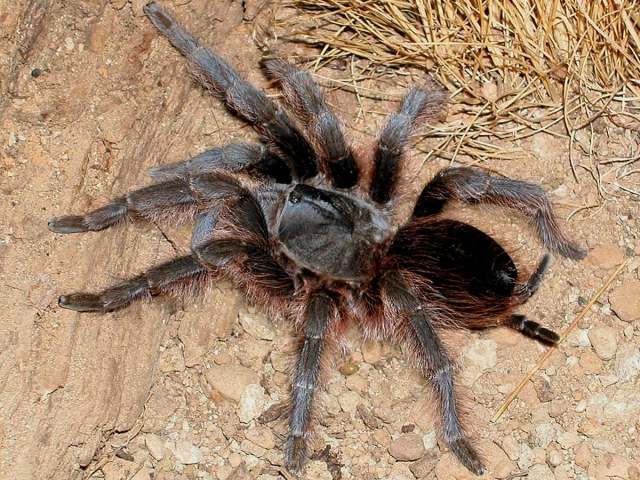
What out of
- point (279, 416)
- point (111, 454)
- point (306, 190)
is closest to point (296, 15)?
point (306, 190)

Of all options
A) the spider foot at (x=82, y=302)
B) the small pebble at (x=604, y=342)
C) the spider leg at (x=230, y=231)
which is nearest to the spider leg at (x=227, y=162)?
the spider leg at (x=230, y=231)

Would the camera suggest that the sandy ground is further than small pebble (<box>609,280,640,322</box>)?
No

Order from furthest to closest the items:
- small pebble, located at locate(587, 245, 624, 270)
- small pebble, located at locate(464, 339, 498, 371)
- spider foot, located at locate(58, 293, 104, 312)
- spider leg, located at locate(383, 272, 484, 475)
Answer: small pebble, located at locate(587, 245, 624, 270)
small pebble, located at locate(464, 339, 498, 371)
spider leg, located at locate(383, 272, 484, 475)
spider foot, located at locate(58, 293, 104, 312)

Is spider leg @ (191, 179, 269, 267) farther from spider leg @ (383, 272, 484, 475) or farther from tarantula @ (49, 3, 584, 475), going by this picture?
spider leg @ (383, 272, 484, 475)

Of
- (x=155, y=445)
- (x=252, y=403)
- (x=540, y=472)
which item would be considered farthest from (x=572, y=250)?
(x=155, y=445)

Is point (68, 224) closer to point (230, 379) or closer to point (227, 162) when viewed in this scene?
point (227, 162)

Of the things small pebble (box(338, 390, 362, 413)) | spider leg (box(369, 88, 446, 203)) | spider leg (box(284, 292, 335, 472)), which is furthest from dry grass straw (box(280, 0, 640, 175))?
small pebble (box(338, 390, 362, 413))

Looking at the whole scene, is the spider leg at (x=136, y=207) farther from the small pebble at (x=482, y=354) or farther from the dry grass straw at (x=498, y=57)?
the small pebble at (x=482, y=354)

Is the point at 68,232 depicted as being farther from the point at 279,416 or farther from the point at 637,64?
the point at 637,64
